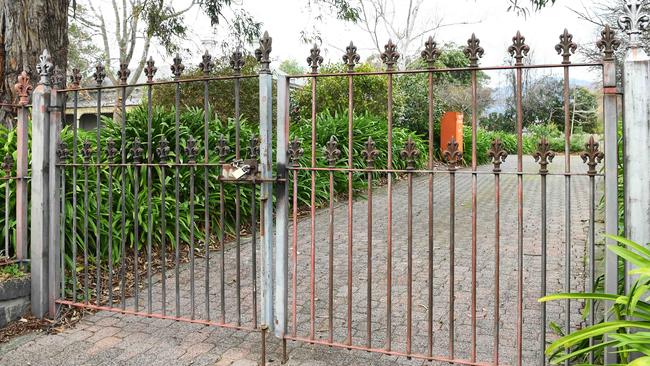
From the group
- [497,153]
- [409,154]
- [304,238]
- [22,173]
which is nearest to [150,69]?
[22,173]

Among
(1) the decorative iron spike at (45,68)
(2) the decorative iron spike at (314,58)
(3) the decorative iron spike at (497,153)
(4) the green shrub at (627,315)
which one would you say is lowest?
(4) the green shrub at (627,315)

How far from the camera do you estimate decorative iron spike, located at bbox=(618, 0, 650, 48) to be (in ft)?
8.07

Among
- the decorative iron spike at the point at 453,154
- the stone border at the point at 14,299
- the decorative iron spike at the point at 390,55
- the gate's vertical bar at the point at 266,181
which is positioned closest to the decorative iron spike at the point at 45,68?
the stone border at the point at 14,299

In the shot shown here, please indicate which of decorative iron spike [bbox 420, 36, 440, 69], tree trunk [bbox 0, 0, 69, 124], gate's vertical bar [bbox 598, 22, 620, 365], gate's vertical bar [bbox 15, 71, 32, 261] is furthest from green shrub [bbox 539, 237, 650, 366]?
tree trunk [bbox 0, 0, 69, 124]

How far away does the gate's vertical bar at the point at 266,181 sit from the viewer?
3.19 meters

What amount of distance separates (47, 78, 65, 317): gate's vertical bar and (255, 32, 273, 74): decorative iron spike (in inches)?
65.9

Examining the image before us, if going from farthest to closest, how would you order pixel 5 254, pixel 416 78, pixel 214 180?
pixel 416 78
pixel 214 180
pixel 5 254

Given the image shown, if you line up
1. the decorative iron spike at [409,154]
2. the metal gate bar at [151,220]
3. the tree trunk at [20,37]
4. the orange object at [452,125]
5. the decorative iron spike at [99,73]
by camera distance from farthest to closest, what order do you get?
the orange object at [452,125] < the tree trunk at [20,37] < the decorative iron spike at [99,73] < the metal gate bar at [151,220] < the decorative iron spike at [409,154]

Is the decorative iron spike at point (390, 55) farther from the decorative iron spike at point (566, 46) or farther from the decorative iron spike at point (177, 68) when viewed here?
the decorative iron spike at point (177, 68)

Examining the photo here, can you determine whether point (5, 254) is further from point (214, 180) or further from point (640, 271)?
point (640, 271)

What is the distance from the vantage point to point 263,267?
324 cm

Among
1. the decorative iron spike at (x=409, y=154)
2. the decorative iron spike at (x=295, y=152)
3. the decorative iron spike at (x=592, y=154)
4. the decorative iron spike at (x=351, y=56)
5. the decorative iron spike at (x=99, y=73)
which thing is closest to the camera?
the decorative iron spike at (x=592, y=154)

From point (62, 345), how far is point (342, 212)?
5.24 m

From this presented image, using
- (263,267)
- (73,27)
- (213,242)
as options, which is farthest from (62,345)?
(73,27)
